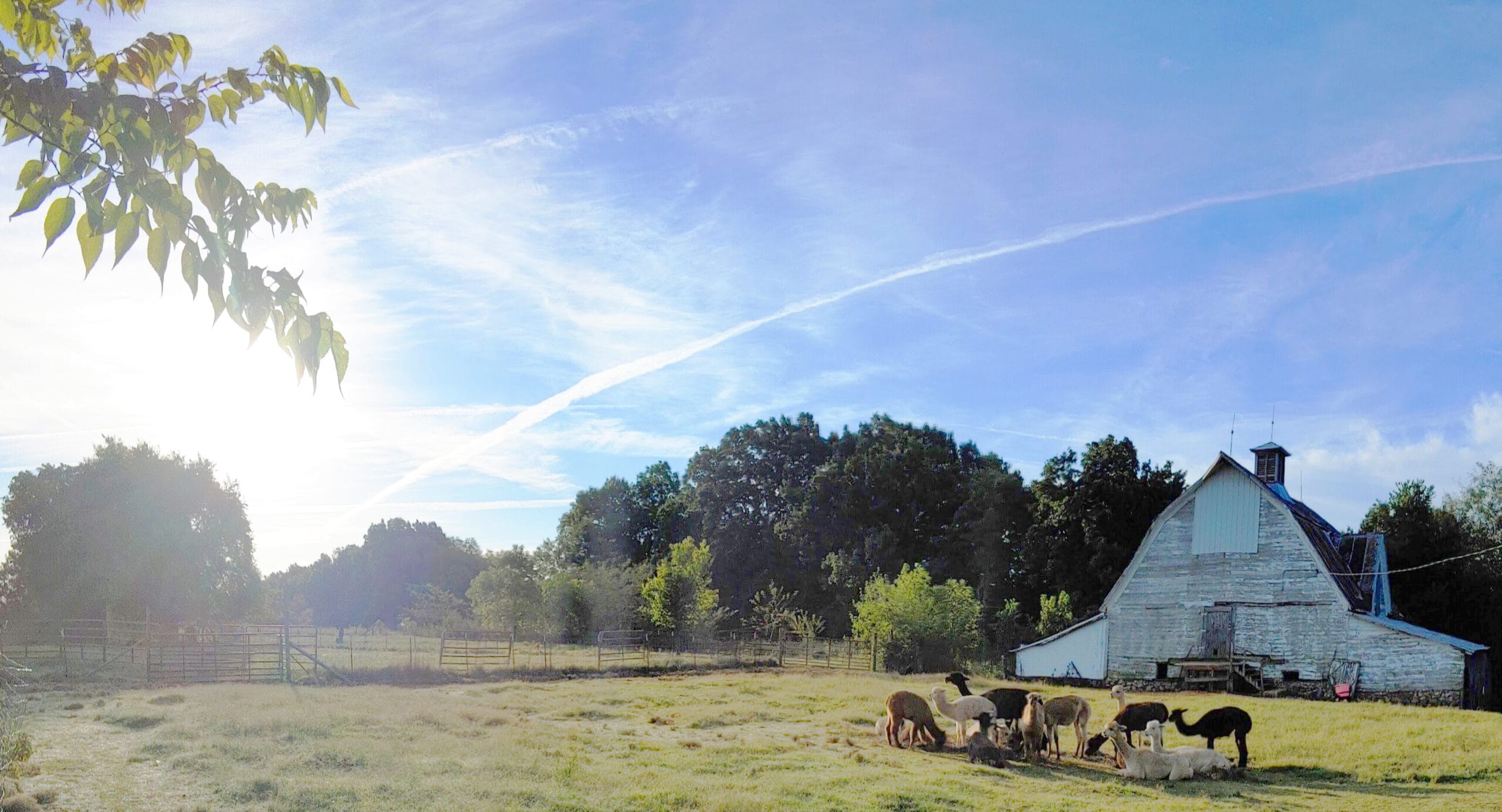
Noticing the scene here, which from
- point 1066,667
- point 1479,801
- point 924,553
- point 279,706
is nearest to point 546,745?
point 279,706

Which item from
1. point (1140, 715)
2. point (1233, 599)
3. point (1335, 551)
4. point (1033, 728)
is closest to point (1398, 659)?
point (1233, 599)

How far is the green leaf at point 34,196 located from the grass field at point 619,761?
900cm

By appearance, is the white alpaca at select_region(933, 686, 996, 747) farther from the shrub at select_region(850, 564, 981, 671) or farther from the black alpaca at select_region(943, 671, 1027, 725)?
the shrub at select_region(850, 564, 981, 671)

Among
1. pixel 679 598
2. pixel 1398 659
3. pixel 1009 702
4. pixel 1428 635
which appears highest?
pixel 1428 635

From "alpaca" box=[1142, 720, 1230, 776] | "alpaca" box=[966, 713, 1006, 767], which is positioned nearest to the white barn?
"alpaca" box=[1142, 720, 1230, 776]

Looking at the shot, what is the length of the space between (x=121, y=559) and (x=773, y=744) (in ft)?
116

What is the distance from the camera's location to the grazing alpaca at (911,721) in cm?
1664

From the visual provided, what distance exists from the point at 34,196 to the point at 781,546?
183 feet

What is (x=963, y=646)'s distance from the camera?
38.5m

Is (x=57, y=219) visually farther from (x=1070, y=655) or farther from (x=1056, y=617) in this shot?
(x=1056, y=617)

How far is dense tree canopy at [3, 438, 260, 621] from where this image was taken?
3962cm

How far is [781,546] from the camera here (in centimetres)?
5759

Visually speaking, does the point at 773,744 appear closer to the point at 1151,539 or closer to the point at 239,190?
the point at 239,190

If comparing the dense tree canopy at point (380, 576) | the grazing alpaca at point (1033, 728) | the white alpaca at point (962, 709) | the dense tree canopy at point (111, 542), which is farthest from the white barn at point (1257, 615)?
the dense tree canopy at point (380, 576)
